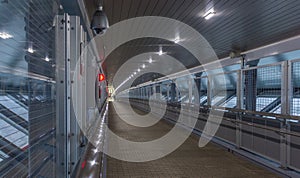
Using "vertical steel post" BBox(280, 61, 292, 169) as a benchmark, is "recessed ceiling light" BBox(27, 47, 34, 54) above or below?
above

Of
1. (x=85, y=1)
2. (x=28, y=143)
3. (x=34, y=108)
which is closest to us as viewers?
(x=28, y=143)

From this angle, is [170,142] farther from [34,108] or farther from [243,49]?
[34,108]

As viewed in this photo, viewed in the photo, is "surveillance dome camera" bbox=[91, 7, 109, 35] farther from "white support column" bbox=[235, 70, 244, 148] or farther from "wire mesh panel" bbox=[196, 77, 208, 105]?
"wire mesh panel" bbox=[196, 77, 208, 105]

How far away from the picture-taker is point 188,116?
915cm

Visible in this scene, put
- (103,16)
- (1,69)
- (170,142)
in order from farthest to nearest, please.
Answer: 1. (170,142)
2. (103,16)
3. (1,69)

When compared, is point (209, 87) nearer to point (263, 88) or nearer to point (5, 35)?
point (263, 88)

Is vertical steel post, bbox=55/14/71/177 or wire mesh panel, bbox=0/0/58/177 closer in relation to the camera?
wire mesh panel, bbox=0/0/58/177

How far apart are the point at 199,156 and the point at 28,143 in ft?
16.3

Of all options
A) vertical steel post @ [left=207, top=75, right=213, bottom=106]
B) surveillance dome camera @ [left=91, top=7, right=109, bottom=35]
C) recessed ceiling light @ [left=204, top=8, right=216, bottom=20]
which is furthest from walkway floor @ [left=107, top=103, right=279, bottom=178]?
recessed ceiling light @ [left=204, top=8, right=216, bottom=20]

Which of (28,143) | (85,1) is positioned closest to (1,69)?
(28,143)

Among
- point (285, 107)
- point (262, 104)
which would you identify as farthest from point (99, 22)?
point (262, 104)

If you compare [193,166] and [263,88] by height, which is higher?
[263,88]

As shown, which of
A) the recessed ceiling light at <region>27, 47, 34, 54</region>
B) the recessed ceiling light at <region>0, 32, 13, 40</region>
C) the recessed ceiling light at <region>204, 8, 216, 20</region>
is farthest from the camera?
the recessed ceiling light at <region>204, 8, 216, 20</region>

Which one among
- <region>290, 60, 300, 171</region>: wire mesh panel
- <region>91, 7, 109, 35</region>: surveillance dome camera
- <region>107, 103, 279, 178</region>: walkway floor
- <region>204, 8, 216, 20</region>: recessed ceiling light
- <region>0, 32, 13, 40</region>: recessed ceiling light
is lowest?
<region>107, 103, 279, 178</region>: walkway floor
